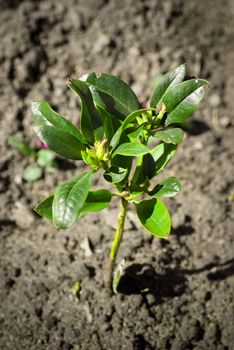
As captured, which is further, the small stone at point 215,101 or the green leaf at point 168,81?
the small stone at point 215,101

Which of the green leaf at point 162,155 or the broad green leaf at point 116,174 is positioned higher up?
the broad green leaf at point 116,174

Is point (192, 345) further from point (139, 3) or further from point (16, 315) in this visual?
point (139, 3)

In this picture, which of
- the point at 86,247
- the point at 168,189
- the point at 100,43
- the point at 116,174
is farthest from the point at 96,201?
the point at 100,43

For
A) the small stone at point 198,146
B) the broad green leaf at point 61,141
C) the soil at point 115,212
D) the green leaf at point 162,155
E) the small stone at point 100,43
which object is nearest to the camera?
the broad green leaf at point 61,141

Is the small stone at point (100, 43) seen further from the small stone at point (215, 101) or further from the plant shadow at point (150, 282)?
the plant shadow at point (150, 282)

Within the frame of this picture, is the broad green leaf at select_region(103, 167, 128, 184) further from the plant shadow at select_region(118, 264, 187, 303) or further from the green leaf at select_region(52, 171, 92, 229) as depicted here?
the plant shadow at select_region(118, 264, 187, 303)

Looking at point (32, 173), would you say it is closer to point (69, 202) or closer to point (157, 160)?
point (157, 160)

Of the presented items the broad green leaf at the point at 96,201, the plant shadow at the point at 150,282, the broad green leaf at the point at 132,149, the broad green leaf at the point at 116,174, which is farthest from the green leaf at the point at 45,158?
the broad green leaf at the point at 132,149
